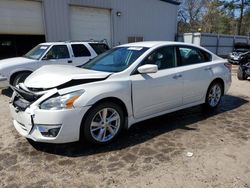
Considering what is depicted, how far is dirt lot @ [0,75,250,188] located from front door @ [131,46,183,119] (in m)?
0.45

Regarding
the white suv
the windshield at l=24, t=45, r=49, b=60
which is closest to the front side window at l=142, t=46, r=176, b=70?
the white suv

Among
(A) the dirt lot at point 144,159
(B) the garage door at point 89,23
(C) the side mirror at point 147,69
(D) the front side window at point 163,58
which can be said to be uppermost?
(B) the garage door at point 89,23

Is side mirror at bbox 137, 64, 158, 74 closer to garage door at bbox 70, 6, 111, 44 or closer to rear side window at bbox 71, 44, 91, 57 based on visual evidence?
rear side window at bbox 71, 44, 91, 57

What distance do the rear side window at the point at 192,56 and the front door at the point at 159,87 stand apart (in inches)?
9.7

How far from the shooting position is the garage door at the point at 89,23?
14273 millimetres

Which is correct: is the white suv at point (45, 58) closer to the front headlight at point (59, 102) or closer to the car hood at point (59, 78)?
the car hood at point (59, 78)

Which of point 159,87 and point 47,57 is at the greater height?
point 47,57

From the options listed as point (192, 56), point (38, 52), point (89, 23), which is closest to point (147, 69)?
point (192, 56)

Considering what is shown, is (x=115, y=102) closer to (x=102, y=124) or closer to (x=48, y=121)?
(x=102, y=124)

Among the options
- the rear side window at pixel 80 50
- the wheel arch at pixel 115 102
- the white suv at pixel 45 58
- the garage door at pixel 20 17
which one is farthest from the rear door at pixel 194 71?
the garage door at pixel 20 17

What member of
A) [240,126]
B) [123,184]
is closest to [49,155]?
[123,184]

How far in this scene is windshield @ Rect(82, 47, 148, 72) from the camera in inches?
173

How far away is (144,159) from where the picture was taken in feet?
11.8

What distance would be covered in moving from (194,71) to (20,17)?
10335 millimetres
